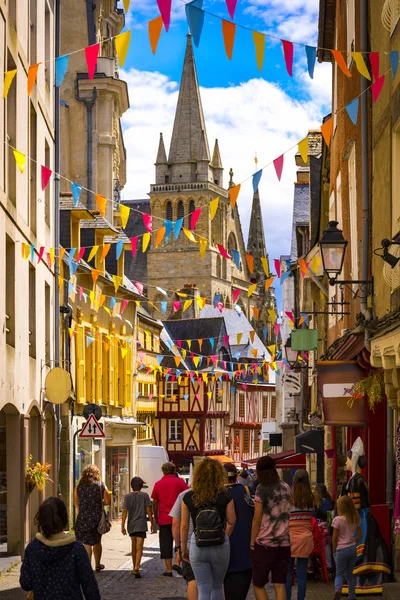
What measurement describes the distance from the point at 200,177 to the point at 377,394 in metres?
125

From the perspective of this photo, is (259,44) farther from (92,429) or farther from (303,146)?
(92,429)

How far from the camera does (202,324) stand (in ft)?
258

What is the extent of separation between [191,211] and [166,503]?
122723 mm

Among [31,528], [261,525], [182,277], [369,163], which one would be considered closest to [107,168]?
[31,528]

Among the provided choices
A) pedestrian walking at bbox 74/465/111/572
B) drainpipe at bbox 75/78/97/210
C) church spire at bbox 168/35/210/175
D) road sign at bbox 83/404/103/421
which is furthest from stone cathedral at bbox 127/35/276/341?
pedestrian walking at bbox 74/465/111/572

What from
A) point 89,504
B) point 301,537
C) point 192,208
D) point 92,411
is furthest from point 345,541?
point 192,208

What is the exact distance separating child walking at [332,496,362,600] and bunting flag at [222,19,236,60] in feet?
14.2

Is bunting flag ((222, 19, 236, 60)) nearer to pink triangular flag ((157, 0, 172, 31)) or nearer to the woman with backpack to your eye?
pink triangular flag ((157, 0, 172, 31))

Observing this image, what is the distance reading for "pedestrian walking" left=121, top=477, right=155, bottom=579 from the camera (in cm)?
1606

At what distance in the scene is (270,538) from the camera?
10.6 meters

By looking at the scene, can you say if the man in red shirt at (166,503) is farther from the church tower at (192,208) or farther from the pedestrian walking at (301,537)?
the church tower at (192,208)

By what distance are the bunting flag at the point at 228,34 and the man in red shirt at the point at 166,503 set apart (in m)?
6.52

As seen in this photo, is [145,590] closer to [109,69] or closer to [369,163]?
[369,163]

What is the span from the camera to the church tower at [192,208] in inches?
5074
